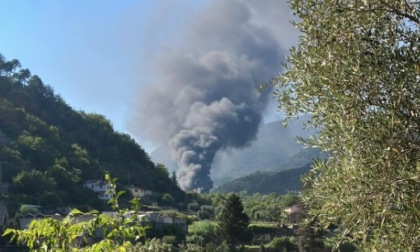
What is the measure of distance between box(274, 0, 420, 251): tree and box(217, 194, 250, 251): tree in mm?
61747

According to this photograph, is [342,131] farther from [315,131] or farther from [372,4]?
[372,4]

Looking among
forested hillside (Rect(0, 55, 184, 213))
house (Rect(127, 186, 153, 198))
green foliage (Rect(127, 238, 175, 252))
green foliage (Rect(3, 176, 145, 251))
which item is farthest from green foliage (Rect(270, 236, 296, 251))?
green foliage (Rect(3, 176, 145, 251))

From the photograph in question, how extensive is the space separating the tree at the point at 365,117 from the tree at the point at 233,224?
61.7m

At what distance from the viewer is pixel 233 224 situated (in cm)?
6806

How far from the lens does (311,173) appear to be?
7914 millimetres

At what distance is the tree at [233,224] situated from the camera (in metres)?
68.2

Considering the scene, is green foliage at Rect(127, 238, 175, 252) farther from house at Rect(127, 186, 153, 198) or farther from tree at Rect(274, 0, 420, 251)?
house at Rect(127, 186, 153, 198)

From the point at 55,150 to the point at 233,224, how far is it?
2735 inches

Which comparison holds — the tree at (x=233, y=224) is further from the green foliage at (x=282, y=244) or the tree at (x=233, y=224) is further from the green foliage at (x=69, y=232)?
the green foliage at (x=69, y=232)

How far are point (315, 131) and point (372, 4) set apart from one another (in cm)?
208

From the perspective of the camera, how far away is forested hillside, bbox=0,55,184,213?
3807 inches

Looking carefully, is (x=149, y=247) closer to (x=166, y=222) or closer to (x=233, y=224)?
(x=233, y=224)

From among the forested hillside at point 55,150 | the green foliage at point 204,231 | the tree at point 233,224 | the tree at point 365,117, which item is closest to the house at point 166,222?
the green foliage at point 204,231

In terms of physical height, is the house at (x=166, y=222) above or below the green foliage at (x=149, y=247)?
above
